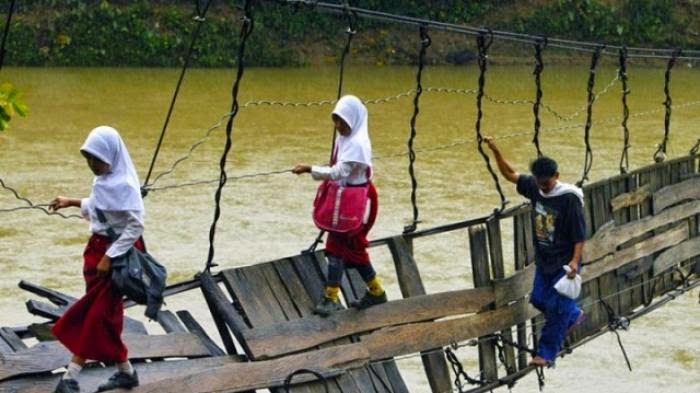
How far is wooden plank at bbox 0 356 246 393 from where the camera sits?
2.99 meters

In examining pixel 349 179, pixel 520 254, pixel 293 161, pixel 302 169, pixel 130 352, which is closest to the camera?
pixel 130 352

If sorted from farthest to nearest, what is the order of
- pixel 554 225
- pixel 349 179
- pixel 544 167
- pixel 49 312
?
pixel 554 225 < pixel 544 167 < pixel 349 179 < pixel 49 312

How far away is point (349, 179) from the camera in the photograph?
3.58 meters

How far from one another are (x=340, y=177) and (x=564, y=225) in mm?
860

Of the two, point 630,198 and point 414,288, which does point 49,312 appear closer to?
point 414,288

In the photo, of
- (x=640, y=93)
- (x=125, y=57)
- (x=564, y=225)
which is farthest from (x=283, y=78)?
(x=564, y=225)

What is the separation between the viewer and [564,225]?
13.3 ft

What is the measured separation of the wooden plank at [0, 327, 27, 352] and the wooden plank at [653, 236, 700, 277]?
2.72 meters

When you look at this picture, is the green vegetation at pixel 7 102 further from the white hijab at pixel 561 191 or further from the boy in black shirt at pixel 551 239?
the white hijab at pixel 561 191

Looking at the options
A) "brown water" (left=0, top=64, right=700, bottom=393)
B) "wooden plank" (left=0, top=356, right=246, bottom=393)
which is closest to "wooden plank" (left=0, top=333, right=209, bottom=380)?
"wooden plank" (left=0, top=356, right=246, bottom=393)

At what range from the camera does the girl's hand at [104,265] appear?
117 inches

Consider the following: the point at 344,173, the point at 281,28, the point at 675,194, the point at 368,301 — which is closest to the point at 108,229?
the point at 344,173

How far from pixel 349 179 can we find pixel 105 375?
2.82 ft

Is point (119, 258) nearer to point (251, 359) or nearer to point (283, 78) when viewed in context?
point (251, 359)
